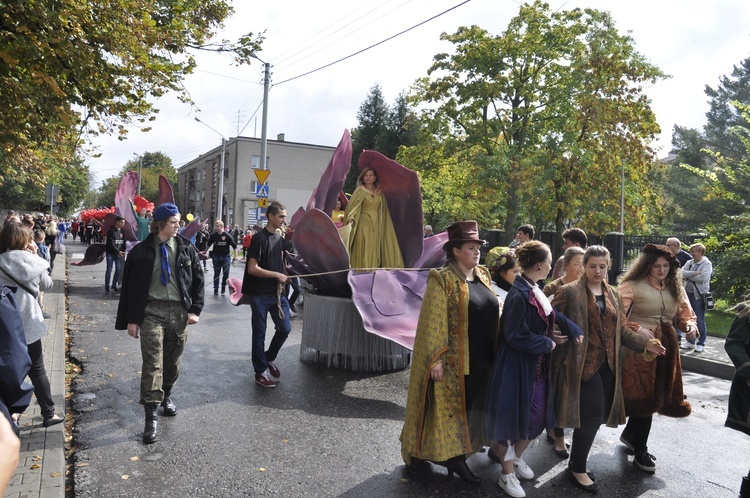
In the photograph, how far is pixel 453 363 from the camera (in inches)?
152

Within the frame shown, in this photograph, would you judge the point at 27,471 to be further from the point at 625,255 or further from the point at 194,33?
the point at 625,255

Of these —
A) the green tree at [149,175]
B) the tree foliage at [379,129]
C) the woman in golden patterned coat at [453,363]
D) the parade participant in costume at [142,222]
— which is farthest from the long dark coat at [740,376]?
the green tree at [149,175]

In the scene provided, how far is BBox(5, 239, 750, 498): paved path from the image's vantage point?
3.81 metres

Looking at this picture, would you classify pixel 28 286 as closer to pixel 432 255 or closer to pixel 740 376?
pixel 432 255

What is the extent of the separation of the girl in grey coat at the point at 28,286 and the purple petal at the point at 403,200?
3.73m

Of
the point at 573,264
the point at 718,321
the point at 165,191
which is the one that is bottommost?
the point at 718,321

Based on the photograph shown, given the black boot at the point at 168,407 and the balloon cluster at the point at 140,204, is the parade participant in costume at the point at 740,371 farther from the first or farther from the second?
the balloon cluster at the point at 140,204

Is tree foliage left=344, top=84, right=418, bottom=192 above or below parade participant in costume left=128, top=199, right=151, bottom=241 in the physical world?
above

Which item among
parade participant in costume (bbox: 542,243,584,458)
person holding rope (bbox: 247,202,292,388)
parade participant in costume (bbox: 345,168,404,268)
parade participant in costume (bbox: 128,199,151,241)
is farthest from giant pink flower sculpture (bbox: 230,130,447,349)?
parade participant in costume (bbox: 128,199,151,241)

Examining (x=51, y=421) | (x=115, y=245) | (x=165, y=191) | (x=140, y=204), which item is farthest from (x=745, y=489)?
(x=115, y=245)

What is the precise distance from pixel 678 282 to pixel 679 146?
50246 mm

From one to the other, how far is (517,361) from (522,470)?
0.84m

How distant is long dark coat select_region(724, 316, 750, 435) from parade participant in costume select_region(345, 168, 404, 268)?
411 cm

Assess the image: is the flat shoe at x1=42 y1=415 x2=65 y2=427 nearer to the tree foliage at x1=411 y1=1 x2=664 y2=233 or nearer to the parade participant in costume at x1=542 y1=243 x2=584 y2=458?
the parade participant in costume at x1=542 y1=243 x2=584 y2=458
